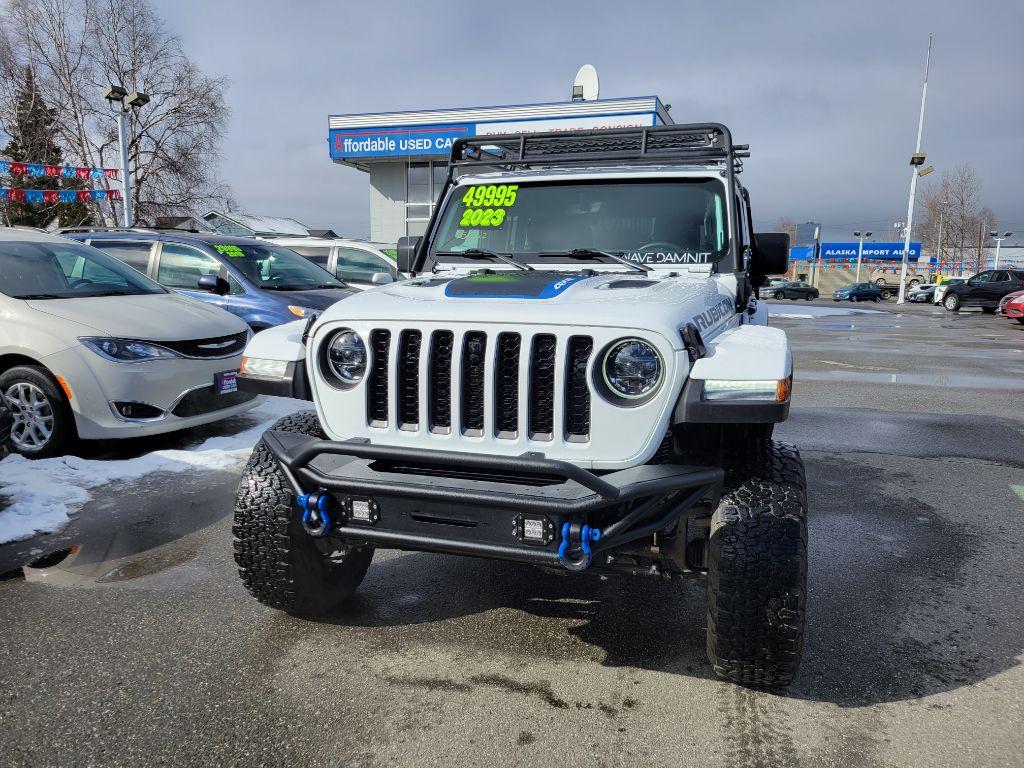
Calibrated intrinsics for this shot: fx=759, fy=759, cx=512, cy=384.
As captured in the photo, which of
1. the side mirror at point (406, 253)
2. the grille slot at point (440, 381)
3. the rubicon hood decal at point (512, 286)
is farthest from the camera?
the side mirror at point (406, 253)

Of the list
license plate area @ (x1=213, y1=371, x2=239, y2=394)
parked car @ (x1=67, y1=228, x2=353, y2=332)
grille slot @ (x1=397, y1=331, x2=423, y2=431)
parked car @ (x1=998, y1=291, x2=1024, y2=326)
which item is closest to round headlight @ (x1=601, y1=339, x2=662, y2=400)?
grille slot @ (x1=397, y1=331, x2=423, y2=431)

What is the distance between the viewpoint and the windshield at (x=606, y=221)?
4.03 m

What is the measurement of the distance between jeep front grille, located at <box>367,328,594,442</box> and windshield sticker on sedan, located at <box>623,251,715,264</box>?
59.2 inches

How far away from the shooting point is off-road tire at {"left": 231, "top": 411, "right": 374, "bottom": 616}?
2.99 meters

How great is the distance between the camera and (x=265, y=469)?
10.0 ft

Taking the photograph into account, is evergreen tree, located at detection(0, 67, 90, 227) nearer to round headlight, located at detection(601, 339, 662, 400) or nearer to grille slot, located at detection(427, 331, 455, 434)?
grille slot, located at detection(427, 331, 455, 434)

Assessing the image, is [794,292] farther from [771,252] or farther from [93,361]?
[93,361]

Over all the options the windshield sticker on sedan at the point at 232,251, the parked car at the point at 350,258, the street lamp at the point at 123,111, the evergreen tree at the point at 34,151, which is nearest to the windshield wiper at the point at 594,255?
the windshield sticker on sedan at the point at 232,251

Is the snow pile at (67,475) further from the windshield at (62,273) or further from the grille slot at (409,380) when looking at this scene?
the grille slot at (409,380)

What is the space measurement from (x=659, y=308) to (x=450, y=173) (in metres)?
2.36

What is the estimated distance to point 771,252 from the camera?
427 centimetres

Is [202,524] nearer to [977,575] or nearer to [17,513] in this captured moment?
[17,513]

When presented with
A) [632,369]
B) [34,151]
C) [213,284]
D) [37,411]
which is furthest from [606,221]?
[34,151]

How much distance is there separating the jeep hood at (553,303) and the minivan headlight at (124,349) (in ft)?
9.70
